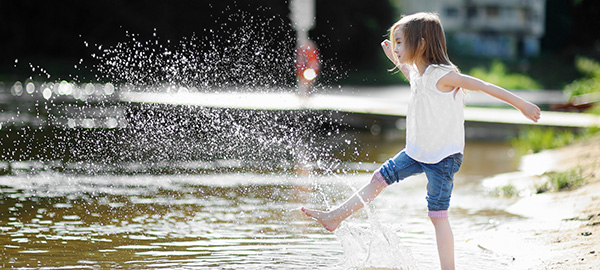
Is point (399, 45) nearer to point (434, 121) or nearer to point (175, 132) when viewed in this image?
point (434, 121)

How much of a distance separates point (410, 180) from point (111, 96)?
42.6ft

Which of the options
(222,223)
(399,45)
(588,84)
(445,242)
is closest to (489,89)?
(399,45)

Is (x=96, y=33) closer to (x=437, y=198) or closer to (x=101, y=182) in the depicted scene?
(x=101, y=182)

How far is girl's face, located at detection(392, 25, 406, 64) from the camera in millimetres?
4500

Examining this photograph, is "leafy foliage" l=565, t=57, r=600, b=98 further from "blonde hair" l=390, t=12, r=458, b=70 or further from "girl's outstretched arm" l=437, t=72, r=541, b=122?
"girl's outstretched arm" l=437, t=72, r=541, b=122

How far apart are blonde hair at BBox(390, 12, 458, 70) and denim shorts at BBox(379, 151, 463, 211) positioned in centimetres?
52

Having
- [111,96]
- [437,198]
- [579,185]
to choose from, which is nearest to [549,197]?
[579,185]

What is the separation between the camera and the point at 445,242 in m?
4.42

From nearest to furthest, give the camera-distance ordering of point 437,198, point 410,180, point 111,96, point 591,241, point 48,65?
point 437,198
point 591,241
point 410,180
point 111,96
point 48,65

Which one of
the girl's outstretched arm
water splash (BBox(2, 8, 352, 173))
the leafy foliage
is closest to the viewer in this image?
the girl's outstretched arm

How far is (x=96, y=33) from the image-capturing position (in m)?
34.2

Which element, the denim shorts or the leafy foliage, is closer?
the denim shorts

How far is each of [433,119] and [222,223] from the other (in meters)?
2.35

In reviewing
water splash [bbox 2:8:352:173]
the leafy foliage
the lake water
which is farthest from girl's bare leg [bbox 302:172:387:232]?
the leafy foliage
